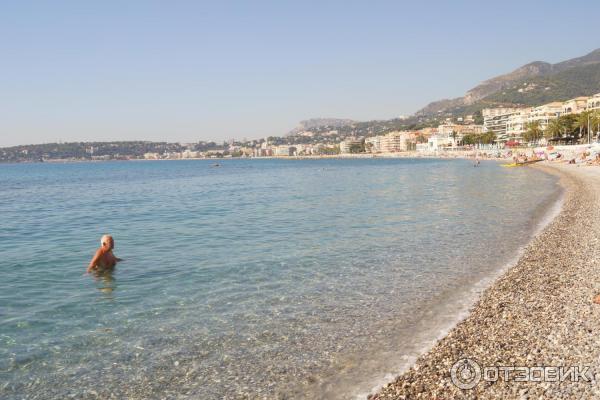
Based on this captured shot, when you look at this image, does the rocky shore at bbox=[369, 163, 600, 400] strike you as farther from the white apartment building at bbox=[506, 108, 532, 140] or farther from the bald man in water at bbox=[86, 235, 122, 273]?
the white apartment building at bbox=[506, 108, 532, 140]

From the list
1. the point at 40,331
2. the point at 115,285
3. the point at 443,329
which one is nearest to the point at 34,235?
the point at 115,285

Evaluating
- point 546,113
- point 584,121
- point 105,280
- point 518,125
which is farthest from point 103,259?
point 518,125

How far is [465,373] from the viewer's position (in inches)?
275

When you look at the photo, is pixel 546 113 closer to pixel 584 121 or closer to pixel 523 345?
pixel 584 121

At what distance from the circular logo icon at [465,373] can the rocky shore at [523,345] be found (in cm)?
1

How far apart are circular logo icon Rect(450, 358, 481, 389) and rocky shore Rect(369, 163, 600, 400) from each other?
0.04ft

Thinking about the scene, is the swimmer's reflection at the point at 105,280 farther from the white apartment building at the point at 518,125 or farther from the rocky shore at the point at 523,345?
the white apartment building at the point at 518,125

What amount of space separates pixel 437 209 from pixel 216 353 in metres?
23.0

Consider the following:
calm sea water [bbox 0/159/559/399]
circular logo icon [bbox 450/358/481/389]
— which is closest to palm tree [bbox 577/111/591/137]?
calm sea water [bbox 0/159/559/399]

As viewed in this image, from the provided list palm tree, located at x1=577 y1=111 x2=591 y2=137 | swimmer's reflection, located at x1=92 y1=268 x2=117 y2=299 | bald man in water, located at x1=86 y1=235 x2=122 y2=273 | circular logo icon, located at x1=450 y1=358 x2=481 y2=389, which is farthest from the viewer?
palm tree, located at x1=577 y1=111 x2=591 y2=137

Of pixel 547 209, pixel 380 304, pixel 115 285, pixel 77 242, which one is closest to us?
pixel 380 304

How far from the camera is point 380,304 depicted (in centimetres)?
1114

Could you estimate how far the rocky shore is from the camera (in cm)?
645

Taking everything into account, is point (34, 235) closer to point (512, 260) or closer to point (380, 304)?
point (380, 304)
